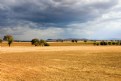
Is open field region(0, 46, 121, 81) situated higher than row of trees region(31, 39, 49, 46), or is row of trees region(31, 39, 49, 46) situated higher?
row of trees region(31, 39, 49, 46)

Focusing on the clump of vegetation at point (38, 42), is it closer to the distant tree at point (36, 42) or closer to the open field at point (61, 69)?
the distant tree at point (36, 42)

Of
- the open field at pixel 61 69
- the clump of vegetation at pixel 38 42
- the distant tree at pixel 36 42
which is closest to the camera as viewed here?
the open field at pixel 61 69

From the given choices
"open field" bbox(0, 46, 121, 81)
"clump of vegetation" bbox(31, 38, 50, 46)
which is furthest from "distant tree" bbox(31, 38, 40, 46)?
"open field" bbox(0, 46, 121, 81)

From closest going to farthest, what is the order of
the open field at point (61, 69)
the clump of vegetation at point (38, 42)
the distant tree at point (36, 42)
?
the open field at point (61, 69)
the distant tree at point (36, 42)
the clump of vegetation at point (38, 42)

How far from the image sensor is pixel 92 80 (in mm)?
19688

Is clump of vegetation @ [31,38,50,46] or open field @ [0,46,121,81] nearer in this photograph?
open field @ [0,46,121,81]

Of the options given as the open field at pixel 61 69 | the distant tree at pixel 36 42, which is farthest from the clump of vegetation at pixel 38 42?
the open field at pixel 61 69

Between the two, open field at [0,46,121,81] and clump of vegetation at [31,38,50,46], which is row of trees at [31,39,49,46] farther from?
open field at [0,46,121,81]

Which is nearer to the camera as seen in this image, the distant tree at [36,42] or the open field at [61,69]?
the open field at [61,69]

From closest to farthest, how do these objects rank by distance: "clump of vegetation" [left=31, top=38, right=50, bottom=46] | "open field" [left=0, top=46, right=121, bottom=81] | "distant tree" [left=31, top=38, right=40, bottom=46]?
"open field" [left=0, top=46, right=121, bottom=81] → "distant tree" [left=31, top=38, right=40, bottom=46] → "clump of vegetation" [left=31, top=38, right=50, bottom=46]

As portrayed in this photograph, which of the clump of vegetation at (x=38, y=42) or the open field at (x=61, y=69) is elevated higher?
the clump of vegetation at (x=38, y=42)

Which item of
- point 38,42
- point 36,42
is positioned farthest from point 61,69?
point 38,42

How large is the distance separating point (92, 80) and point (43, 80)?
4.36 meters

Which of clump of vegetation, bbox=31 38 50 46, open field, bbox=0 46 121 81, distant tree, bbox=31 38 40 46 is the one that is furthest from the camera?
clump of vegetation, bbox=31 38 50 46
